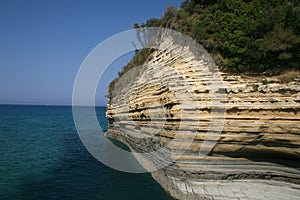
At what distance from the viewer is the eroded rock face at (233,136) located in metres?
8.46

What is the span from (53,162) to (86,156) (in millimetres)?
3138

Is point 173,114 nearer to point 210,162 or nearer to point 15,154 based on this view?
point 210,162

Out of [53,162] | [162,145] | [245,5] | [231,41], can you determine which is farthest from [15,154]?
[245,5]

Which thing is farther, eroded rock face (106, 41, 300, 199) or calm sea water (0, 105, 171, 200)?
calm sea water (0, 105, 171, 200)

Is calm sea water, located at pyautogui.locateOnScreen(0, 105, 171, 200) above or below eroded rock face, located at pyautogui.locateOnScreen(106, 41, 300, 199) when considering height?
below

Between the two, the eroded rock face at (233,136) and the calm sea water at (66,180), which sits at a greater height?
the eroded rock face at (233,136)

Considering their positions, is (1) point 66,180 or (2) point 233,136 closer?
(2) point 233,136

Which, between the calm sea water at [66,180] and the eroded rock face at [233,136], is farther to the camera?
the calm sea water at [66,180]

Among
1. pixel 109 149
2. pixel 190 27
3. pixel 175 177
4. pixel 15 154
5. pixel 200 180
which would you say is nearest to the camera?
pixel 200 180

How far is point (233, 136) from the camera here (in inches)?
346

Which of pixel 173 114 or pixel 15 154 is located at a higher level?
pixel 173 114

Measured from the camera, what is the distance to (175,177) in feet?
35.3

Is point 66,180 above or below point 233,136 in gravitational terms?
below

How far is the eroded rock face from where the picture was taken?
8461 mm
